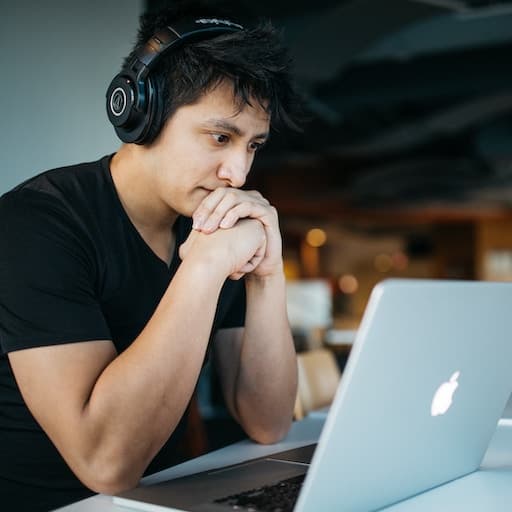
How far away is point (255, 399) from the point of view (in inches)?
60.8

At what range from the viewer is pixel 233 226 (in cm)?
135

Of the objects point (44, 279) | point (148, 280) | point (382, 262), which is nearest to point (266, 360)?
point (148, 280)

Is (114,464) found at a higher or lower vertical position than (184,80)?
lower

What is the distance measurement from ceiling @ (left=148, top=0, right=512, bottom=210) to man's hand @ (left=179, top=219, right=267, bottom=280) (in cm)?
96

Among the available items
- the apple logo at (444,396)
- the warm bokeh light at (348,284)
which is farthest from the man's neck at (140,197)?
the warm bokeh light at (348,284)

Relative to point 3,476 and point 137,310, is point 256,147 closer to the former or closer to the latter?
point 137,310

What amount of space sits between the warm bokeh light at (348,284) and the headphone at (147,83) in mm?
15979

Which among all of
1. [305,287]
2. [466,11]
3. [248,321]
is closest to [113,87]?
[248,321]

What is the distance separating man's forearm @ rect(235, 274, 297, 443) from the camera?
153 cm

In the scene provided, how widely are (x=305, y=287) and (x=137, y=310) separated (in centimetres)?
1115

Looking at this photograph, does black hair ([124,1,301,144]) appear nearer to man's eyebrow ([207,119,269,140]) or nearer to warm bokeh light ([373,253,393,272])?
man's eyebrow ([207,119,269,140])

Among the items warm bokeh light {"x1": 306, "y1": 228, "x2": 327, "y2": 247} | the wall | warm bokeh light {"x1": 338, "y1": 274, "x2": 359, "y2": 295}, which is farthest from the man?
warm bokeh light {"x1": 338, "y1": 274, "x2": 359, "y2": 295}

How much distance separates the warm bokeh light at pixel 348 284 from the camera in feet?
57.5

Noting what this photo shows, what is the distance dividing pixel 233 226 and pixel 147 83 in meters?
0.34
